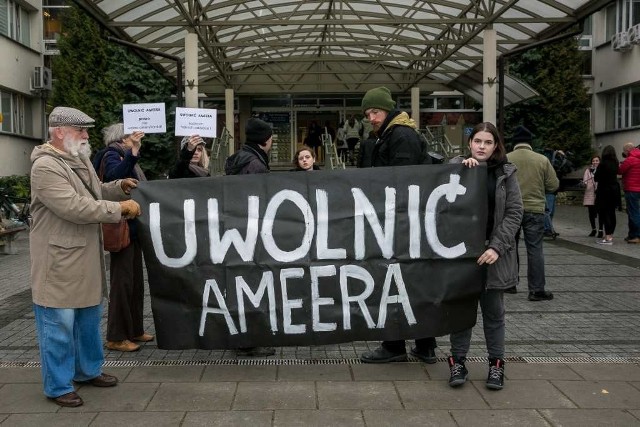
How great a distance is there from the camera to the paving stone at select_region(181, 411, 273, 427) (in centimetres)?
436

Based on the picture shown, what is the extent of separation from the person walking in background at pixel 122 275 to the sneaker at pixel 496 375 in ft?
9.86

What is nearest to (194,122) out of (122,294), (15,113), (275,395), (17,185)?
(122,294)

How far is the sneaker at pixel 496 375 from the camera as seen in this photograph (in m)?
4.96

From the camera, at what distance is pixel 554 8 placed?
46.4 feet

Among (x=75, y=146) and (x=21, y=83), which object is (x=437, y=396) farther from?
(x=21, y=83)

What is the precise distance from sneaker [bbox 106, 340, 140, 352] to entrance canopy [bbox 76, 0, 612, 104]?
28.4ft

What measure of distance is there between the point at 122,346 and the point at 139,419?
1.76 metres

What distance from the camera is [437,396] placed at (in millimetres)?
4855

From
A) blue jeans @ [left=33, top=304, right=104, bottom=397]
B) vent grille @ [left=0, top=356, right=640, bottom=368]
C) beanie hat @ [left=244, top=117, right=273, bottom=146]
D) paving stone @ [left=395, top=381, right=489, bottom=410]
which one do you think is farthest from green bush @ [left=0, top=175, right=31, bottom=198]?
paving stone @ [left=395, top=381, right=489, bottom=410]

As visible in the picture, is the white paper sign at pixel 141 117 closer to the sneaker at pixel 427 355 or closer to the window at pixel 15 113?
the sneaker at pixel 427 355

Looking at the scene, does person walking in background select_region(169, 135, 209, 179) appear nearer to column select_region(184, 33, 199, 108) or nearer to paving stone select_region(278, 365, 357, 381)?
paving stone select_region(278, 365, 357, 381)

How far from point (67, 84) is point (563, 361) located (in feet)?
84.0

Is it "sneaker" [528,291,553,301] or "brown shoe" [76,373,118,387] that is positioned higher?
"sneaker" [528,291,553,301]

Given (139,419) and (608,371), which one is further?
(608,371)
